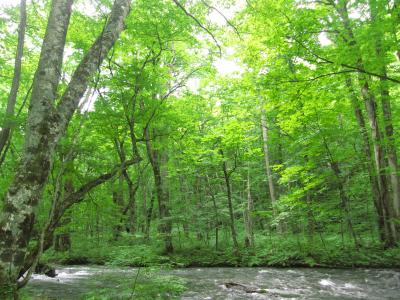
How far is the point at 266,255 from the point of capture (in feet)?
40.1

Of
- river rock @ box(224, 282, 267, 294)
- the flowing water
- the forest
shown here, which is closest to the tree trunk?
the forest

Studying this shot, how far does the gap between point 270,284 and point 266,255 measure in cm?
380

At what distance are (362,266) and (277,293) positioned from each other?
469cm

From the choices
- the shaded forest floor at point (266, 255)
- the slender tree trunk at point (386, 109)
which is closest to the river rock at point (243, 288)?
the shaded forest floor at point (266, 255)

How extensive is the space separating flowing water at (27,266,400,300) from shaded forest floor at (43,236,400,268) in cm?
58

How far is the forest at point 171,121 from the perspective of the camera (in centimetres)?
328

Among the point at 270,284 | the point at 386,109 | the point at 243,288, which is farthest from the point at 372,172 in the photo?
the point at 243,288

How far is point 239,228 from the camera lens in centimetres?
2262

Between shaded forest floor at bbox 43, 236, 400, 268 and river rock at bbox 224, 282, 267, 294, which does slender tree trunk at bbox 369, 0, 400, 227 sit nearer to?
shaded forest floor at bbox 43, 236, 400, 268

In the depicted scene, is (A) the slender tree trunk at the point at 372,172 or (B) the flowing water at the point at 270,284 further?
(A) the slender tree trunk at the point at 372,172

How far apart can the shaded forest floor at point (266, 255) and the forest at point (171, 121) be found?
62mm

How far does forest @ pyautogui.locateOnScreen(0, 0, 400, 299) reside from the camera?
328 centimetres

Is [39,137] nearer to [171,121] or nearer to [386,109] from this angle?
[171,121]

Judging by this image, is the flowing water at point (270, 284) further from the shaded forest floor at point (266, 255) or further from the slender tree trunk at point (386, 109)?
the slender tree trunk at point (386, 109)
